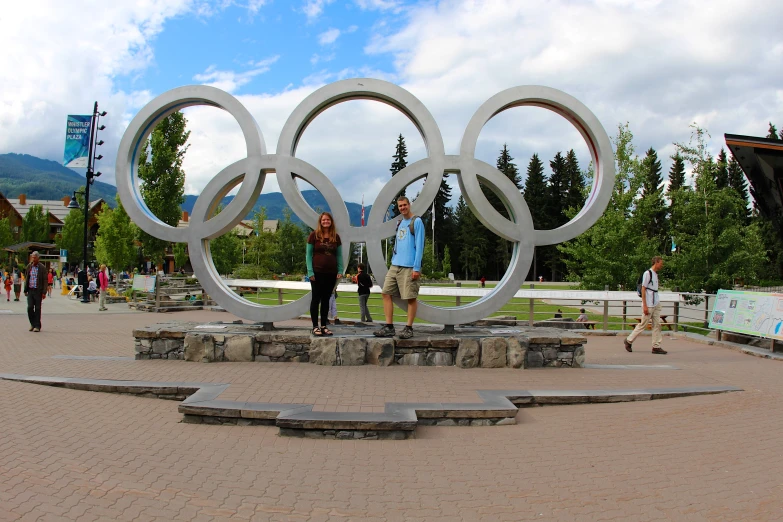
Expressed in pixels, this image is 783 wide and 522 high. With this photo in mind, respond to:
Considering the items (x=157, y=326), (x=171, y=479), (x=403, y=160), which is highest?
(x=403, y=160)

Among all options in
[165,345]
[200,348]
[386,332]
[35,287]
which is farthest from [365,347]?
[35,287]

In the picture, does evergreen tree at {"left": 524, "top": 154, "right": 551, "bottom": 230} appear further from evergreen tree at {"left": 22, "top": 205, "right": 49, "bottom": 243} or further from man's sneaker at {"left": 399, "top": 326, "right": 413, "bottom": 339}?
evergreen tree at {"left": 22, "top": 205, "right": 49, "bottom": 243}

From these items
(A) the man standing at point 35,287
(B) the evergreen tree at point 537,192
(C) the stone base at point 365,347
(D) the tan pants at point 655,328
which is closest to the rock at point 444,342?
(C) the stone base at point 365,347

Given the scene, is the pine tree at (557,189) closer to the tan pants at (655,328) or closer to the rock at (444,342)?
the tan pants at (655,328)

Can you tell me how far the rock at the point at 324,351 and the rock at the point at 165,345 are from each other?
215cm

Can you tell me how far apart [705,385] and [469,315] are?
3202 millimetres

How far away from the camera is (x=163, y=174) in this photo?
84.9 feet

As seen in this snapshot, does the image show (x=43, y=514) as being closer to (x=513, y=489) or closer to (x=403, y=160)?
(x=513, y=489)

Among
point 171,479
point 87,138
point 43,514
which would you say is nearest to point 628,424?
point 171,479

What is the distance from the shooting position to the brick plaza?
3393 mm

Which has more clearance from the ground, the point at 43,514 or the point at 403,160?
the point at 403,160

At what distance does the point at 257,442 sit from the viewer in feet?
15.2

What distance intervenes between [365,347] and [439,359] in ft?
3.49

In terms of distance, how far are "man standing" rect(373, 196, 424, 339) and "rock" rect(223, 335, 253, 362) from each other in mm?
1840
